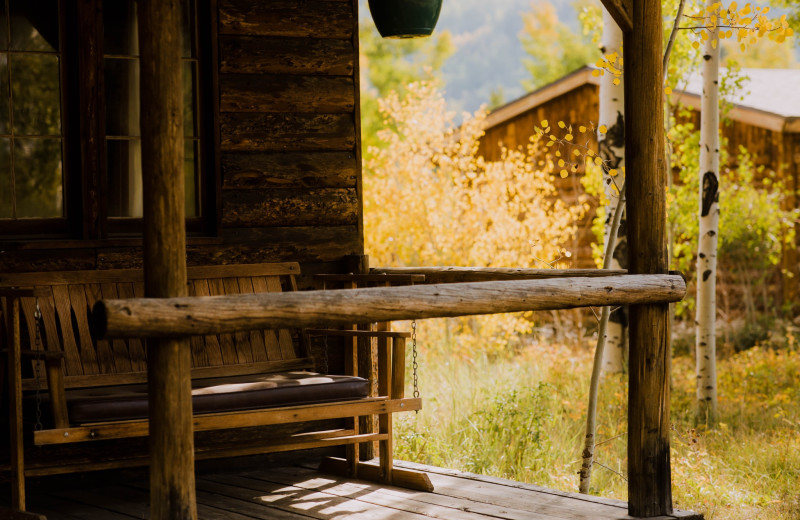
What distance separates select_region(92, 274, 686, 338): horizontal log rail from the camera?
306cm

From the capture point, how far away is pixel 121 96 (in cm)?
486

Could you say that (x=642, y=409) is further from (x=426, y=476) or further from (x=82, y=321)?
(x=82, y=321)

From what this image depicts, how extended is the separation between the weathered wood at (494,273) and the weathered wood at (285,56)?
1.13 m

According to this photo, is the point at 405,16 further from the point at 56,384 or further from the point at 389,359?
the point at 56,384

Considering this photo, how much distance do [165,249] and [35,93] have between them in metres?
1.92

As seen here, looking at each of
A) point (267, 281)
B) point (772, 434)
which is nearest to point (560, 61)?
point (772, 434)

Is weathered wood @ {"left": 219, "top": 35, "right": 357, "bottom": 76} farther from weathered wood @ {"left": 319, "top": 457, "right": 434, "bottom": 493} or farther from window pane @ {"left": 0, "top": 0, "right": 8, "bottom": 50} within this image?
weathered wood @ {"left": 319, "top": 457, "right": 434, "bottom": 493}

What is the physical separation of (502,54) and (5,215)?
103278 millimetres

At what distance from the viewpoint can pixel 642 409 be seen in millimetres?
3998

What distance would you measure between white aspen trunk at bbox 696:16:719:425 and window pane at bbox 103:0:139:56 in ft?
15.7

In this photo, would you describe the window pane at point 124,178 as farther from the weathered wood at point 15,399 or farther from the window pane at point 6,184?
the weathered wood at point 15,399

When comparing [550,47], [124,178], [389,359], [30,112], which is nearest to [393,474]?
[389,359]

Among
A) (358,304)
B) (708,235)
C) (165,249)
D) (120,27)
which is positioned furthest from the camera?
(708,235)

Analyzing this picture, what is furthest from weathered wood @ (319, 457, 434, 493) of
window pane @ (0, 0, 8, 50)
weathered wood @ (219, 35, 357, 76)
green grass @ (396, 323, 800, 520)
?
window pane @ (0, 0, 8, 50)
